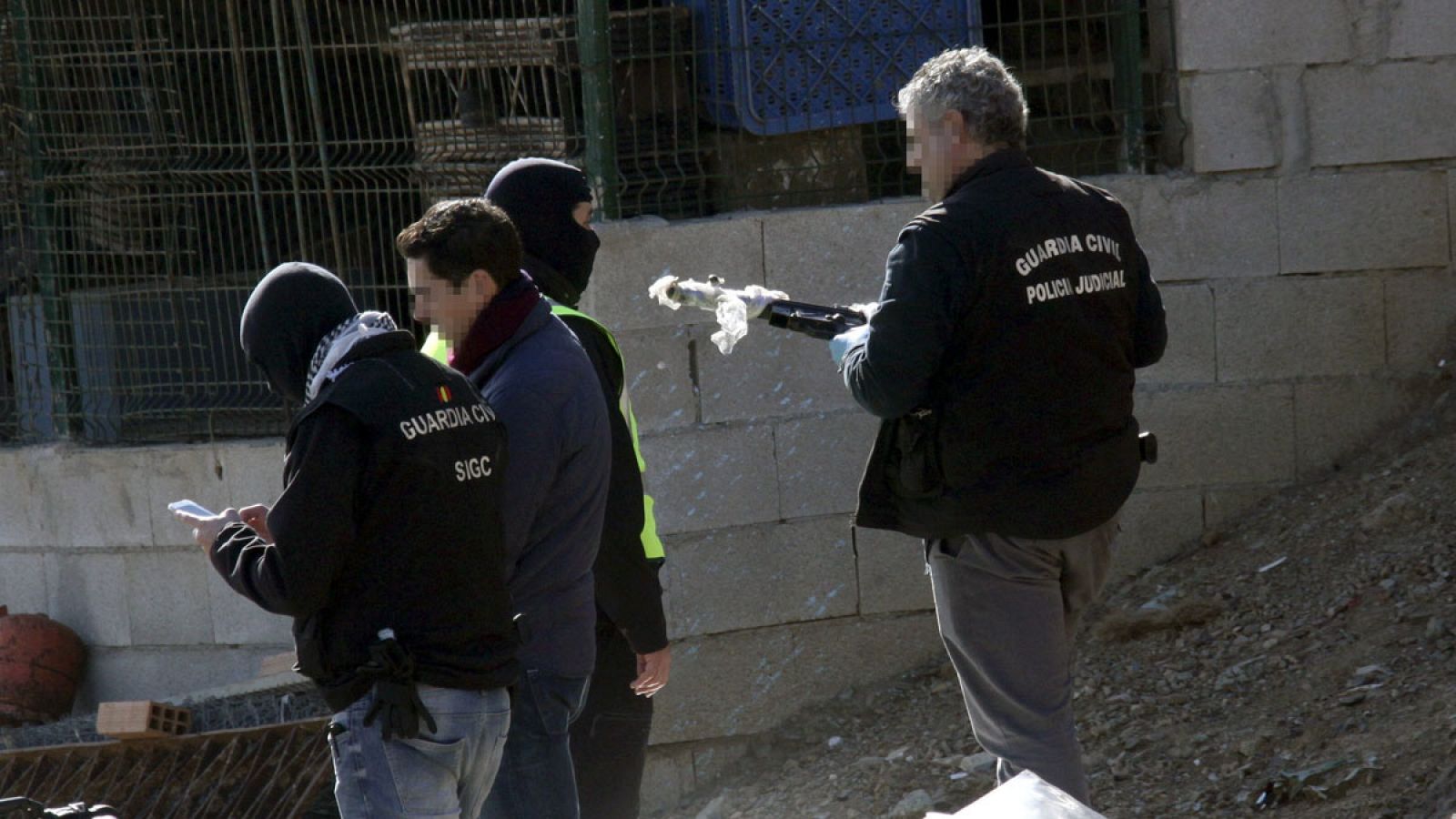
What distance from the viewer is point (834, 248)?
5336 millimetres

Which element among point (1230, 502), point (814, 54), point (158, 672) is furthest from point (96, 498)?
point (1230, 502)

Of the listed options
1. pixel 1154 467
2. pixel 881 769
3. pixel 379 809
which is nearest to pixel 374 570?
pixel 379 809

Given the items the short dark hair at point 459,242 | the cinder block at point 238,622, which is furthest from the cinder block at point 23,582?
the short dark hair at point 459,242

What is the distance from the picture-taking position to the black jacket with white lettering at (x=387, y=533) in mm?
2670

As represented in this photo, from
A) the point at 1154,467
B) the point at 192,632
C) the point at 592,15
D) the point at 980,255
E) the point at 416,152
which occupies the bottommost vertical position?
the point at 192,632

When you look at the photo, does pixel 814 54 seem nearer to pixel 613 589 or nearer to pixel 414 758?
pixel 613 589

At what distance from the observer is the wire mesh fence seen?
17.8 feet

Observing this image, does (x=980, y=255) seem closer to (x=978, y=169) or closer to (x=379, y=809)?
(x=978, y=169)

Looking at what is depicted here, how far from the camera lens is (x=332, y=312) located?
9.52ft

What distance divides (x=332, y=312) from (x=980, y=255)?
1.23m

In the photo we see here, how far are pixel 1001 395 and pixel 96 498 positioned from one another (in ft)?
13.5

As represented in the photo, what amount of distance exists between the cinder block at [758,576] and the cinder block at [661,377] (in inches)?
15.8

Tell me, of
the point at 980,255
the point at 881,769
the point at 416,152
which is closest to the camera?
the point at 980,255

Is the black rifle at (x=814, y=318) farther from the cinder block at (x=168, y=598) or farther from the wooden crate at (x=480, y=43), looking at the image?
the cinder block at (x=168, y=598)
